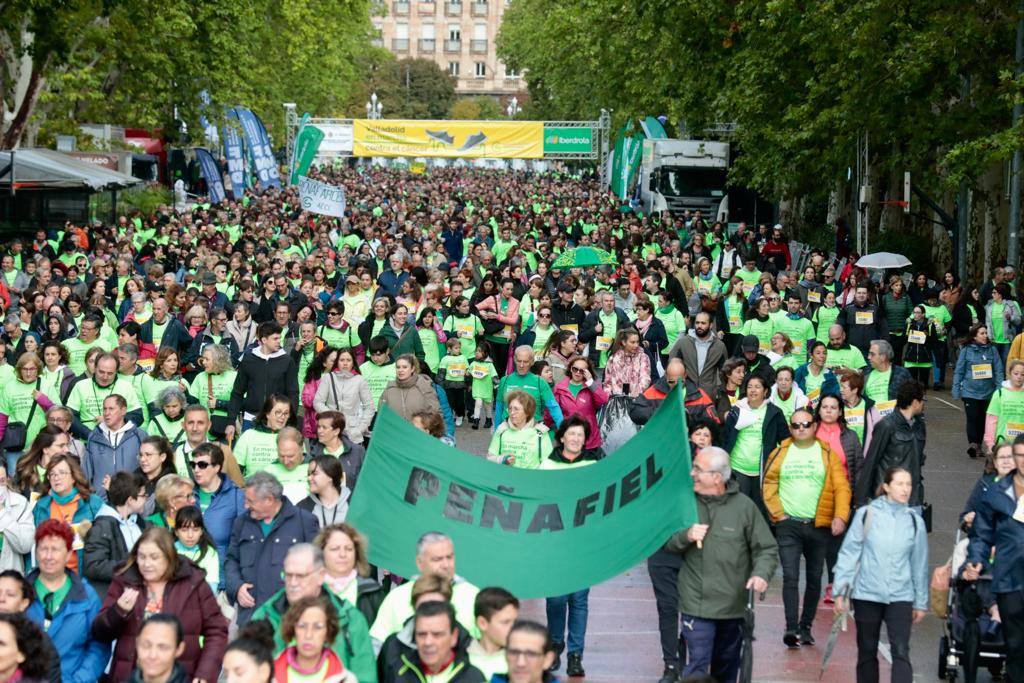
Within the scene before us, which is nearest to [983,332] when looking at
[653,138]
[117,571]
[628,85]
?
[117,571]

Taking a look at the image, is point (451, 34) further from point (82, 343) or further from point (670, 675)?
point (670, 675)

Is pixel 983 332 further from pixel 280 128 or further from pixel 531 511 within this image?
pixel 280 128

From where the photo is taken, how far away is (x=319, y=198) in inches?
1241

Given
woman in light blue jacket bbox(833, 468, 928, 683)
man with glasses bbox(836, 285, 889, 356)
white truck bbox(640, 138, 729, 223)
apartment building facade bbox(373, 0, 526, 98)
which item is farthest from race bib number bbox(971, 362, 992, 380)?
apartment building facade bbox(373, 0, 526, 98)

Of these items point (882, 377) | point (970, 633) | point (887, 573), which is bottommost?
point (970, 633)

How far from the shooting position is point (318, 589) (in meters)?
7.10

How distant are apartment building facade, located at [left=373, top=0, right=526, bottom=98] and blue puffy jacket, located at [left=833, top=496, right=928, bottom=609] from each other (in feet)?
512

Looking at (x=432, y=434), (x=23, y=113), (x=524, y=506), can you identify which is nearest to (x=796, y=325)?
(x=432, y=434)

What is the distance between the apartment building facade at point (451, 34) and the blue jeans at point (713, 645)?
512ft

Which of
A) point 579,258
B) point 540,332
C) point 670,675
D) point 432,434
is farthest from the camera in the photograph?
point 579,258

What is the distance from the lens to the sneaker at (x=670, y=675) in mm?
9678

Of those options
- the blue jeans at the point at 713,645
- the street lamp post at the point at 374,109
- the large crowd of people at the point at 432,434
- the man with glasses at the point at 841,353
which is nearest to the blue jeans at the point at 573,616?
the large crowd of people at the point at 432,434

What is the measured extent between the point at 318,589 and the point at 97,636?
1.26 meters

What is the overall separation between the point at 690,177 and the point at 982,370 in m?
27.9
